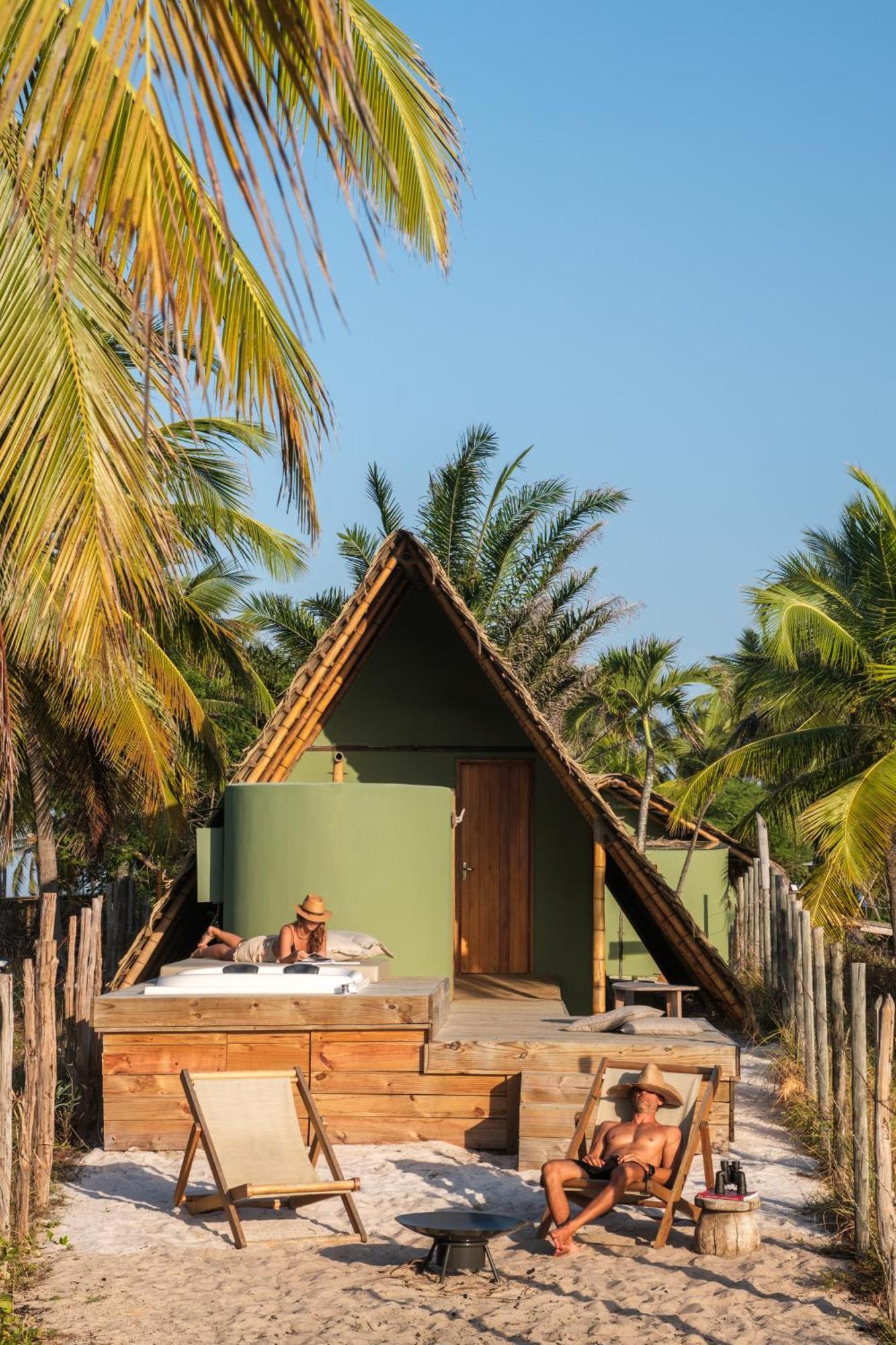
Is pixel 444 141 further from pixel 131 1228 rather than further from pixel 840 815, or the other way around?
pixel 840 815

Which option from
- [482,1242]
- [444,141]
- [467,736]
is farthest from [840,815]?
[444,141]

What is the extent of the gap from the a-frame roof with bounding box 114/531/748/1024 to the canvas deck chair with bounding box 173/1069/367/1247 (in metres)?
3.38

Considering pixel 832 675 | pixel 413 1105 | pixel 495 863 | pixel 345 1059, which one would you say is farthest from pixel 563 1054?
pixel 832 675

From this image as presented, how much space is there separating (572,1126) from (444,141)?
5753 millimetres

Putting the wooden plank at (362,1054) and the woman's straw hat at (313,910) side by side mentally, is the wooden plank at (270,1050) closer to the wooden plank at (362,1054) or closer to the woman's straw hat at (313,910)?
the wooden plank at (362,1054)

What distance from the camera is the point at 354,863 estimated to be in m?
10.8

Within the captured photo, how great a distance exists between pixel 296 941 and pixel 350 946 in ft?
1.65

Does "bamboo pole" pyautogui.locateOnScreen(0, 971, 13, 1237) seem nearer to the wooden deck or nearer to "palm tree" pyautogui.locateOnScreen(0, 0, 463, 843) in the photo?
"palm tree" pyautogui.locateOnScreen(0, 0, 463, 843)

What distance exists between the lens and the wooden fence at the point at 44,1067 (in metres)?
6.51

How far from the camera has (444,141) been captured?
419cm

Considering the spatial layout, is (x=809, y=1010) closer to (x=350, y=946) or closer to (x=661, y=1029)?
(x=661, y=1029)

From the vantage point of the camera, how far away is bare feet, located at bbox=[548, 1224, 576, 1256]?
6.45m

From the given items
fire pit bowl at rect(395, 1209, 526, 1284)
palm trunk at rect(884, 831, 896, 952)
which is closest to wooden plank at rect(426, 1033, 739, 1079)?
fire pit bowl at rect(395, 1209, 526, 1284)

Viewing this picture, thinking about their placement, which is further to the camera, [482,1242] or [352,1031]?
[352,1031]
